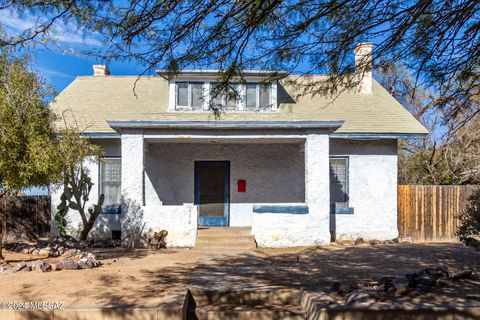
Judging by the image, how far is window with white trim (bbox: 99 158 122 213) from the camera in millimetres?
13250

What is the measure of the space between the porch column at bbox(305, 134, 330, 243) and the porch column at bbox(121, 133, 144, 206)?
15.8ft

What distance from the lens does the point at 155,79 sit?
54.8 feet

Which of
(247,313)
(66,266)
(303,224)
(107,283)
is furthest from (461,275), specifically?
(66,266)

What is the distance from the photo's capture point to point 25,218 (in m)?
14.1

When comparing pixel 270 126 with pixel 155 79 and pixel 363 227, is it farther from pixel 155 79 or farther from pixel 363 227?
pixel 155 79

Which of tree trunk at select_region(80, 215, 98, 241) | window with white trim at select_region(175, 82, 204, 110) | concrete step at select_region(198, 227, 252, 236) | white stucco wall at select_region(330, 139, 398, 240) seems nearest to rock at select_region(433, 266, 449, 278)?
concrete step at select_region(198, 227, 252, 236)

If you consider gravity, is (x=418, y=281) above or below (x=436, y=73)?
below

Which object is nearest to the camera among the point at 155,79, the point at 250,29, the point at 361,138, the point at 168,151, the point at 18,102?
Answer: the point at 250,29

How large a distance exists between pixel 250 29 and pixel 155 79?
11.4m

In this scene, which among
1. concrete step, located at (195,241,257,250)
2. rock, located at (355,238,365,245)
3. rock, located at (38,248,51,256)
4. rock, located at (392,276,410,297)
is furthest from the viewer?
rock, located at (355,238,365,245)

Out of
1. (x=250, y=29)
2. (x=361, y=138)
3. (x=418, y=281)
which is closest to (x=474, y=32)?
(x=250, y=29)

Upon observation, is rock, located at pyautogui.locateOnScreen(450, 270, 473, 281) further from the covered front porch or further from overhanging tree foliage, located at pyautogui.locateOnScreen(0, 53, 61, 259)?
overhanging tree foliage, located at pyautogui.locateOnScreen(0, 53, 61, 259)

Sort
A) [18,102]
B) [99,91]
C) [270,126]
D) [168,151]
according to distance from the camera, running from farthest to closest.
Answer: [99,91]
[168,151]
[270,126]
[18,102]

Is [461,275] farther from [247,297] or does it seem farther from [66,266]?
[66,266]
